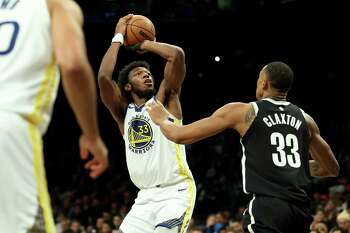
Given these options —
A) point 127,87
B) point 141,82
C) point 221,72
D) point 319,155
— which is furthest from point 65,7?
point 221,72

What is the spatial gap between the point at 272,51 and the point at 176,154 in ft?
40.2

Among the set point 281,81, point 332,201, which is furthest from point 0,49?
point 332,201

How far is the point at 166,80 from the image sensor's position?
6.55 meters

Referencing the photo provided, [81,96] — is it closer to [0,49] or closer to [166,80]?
[0,49]

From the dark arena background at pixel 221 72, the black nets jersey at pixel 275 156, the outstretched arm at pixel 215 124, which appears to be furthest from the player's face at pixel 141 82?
the dark arena background at pixel 221 72

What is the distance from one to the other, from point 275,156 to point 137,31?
2.56m

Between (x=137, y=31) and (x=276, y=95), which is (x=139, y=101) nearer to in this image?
(x=137, y=31)

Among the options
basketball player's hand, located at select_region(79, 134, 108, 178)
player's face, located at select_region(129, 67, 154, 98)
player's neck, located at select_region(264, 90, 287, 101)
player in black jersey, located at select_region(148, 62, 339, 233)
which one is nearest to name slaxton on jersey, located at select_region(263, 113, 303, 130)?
player in black jersey, located at select_region(148, 62, 339, 233)

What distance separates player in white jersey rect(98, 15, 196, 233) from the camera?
5.95 m

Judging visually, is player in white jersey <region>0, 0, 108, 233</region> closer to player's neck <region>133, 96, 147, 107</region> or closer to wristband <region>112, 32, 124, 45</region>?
player's neck <region>133, 96, 147, 107</region>

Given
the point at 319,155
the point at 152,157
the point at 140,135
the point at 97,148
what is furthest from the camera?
the point at 140,135

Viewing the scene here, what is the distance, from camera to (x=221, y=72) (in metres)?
20.1

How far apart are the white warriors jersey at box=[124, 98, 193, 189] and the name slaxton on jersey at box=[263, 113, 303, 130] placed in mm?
1517

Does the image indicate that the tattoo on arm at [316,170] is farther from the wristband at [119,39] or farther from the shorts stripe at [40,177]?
the shorts stripe at [40,177]
